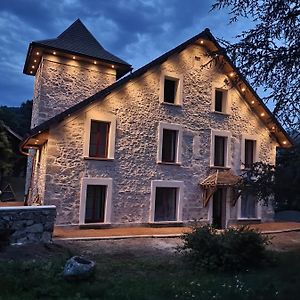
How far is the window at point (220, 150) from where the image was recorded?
1695 centimetres

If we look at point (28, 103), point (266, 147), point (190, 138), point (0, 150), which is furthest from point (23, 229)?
point (28, 103)

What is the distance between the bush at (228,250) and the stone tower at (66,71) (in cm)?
1165

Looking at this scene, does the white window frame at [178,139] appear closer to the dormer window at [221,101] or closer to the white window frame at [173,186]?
the white window frame at [173,186]

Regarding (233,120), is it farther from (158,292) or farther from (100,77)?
(158,292)

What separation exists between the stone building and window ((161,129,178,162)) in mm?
45

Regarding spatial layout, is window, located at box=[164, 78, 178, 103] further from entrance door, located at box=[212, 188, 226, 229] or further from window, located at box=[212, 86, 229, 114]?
entrance door, located at box=[212, 188, 226, 229]

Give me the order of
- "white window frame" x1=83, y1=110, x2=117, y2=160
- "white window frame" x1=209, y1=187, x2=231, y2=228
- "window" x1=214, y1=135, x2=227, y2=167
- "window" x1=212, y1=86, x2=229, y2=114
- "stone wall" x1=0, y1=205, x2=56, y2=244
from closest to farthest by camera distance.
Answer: "stone wall" x1=0, y1=205, x2=56, y2=244 → "white window frame" x1=83, y1=110, x2=117, y2=160 → "white window frame" x1=209, y1=187, x2=231, y2=228 → "window" x1=214, y1=135, x2=227, y2=167 → "window" x1=212, y1=86, x2=229, y2=114

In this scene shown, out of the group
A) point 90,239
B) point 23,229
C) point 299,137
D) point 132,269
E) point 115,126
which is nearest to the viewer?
point 299,137

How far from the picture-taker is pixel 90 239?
11312mm

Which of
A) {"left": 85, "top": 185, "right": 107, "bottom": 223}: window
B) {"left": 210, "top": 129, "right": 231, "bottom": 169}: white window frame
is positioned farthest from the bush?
{"left": 210, "top": 129, "right": 231, "bottom": 169}: white window frame

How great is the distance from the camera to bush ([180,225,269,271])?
7938mm

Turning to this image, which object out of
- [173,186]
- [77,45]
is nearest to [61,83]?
[77,45]

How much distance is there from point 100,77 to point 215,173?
7.95 metres

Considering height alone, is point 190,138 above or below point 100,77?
below
